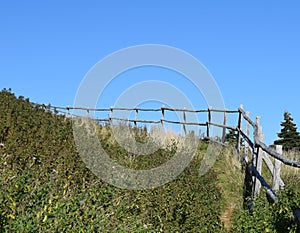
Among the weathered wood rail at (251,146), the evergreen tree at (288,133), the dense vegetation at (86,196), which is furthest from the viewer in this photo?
the evergreen tree at (288,133)

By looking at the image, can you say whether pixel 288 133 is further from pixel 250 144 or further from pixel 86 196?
pixel 86 196

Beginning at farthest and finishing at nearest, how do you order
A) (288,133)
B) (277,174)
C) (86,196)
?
(288,133)
(277,174)
(86,196)

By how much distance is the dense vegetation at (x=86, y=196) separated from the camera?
5.63 meters

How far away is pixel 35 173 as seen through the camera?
672cm

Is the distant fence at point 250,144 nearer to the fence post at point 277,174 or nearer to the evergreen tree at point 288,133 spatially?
the fence post at point 277,174

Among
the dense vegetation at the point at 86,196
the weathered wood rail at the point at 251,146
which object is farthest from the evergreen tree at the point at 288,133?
the dense vegetation at the point at 86,196

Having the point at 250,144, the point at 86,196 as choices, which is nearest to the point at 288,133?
the point at 250,144

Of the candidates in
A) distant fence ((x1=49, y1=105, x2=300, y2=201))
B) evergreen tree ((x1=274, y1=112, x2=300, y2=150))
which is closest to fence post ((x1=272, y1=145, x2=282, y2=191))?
distant fence ((x1=49, y1=105, x2=300, y2=201))

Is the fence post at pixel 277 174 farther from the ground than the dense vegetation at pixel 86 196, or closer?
farther from the ground

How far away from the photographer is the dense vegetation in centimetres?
563

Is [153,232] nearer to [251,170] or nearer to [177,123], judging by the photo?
[251,170]

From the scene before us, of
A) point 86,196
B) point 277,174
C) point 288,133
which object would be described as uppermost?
point 288,133

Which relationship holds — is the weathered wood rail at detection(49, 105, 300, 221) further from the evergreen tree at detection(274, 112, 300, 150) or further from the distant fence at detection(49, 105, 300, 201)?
the evergreen tree at detection(274, 112, 300, 150)

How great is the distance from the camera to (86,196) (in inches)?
257
